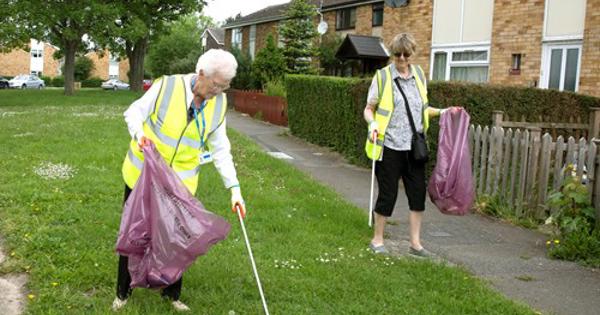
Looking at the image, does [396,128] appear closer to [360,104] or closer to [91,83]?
[360,104]

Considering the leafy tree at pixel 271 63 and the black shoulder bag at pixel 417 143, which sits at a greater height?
the leafy tree at pixel 271 63

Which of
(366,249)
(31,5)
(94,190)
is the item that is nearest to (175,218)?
(366,249)

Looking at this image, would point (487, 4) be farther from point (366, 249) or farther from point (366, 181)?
point (366, 249)

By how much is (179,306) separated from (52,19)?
3258 centimetres

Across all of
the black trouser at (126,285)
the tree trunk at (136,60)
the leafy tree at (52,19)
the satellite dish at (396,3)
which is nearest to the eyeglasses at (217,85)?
the black trouser at (126,285)

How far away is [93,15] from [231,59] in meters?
33.0

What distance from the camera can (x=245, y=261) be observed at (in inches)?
213

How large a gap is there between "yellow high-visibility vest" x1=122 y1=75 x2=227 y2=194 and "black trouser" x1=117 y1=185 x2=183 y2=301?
284 mm

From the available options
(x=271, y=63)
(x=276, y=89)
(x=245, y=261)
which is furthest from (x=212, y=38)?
(x=245, y=261)

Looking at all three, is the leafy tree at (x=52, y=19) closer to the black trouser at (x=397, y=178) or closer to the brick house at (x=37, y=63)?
the black trouser at (x=397, y=178)

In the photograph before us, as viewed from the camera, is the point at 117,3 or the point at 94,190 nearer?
the point at 94,190

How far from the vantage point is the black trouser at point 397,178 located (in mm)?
5895

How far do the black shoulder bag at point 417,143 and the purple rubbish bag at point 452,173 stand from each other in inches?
13.7

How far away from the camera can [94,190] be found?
26.1 feet
